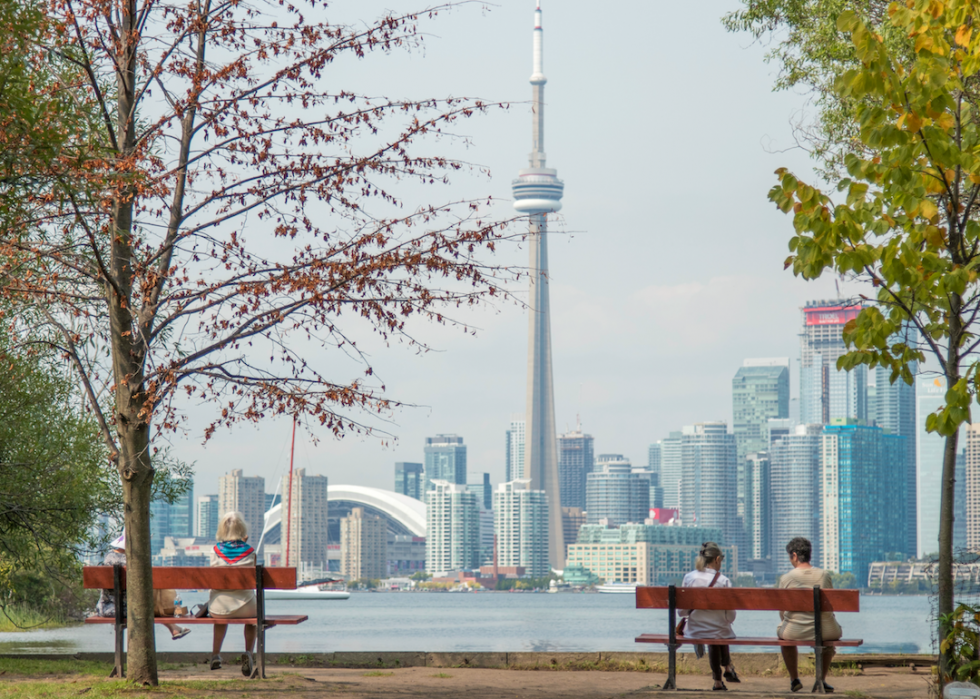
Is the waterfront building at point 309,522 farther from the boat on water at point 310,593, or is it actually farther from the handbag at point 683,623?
the handbag at point 683,623

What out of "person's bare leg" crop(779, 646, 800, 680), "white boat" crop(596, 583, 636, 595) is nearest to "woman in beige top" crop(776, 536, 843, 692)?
"person's bare leg" crop(779, 646, 800, 680)

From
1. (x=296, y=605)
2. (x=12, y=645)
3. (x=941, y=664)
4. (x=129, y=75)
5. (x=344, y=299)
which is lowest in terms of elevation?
(x=296, y=605)

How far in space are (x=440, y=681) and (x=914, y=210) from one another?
15.7 ft

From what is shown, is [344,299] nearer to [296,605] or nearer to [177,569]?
[177,569]

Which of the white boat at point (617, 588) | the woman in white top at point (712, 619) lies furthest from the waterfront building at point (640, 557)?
the woman in white top at point (712, 619)

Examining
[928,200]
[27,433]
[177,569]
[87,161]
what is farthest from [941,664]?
[27,433]

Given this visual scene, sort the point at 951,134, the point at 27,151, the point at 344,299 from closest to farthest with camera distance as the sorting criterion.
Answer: the point at 27,151, the point at 951,134, the point at 344,299

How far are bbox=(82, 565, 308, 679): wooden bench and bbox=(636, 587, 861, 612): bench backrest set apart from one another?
2688 millimetres

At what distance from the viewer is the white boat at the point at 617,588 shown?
600ft

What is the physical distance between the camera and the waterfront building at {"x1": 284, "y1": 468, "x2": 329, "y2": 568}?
184m

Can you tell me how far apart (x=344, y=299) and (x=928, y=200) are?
13.0ft

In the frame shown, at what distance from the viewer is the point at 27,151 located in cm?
677

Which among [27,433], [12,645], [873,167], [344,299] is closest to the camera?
[873,167]

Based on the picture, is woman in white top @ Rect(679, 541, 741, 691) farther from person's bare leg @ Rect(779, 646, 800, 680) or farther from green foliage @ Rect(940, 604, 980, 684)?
green foliage @ Rect(940, 604, 980, 684)
